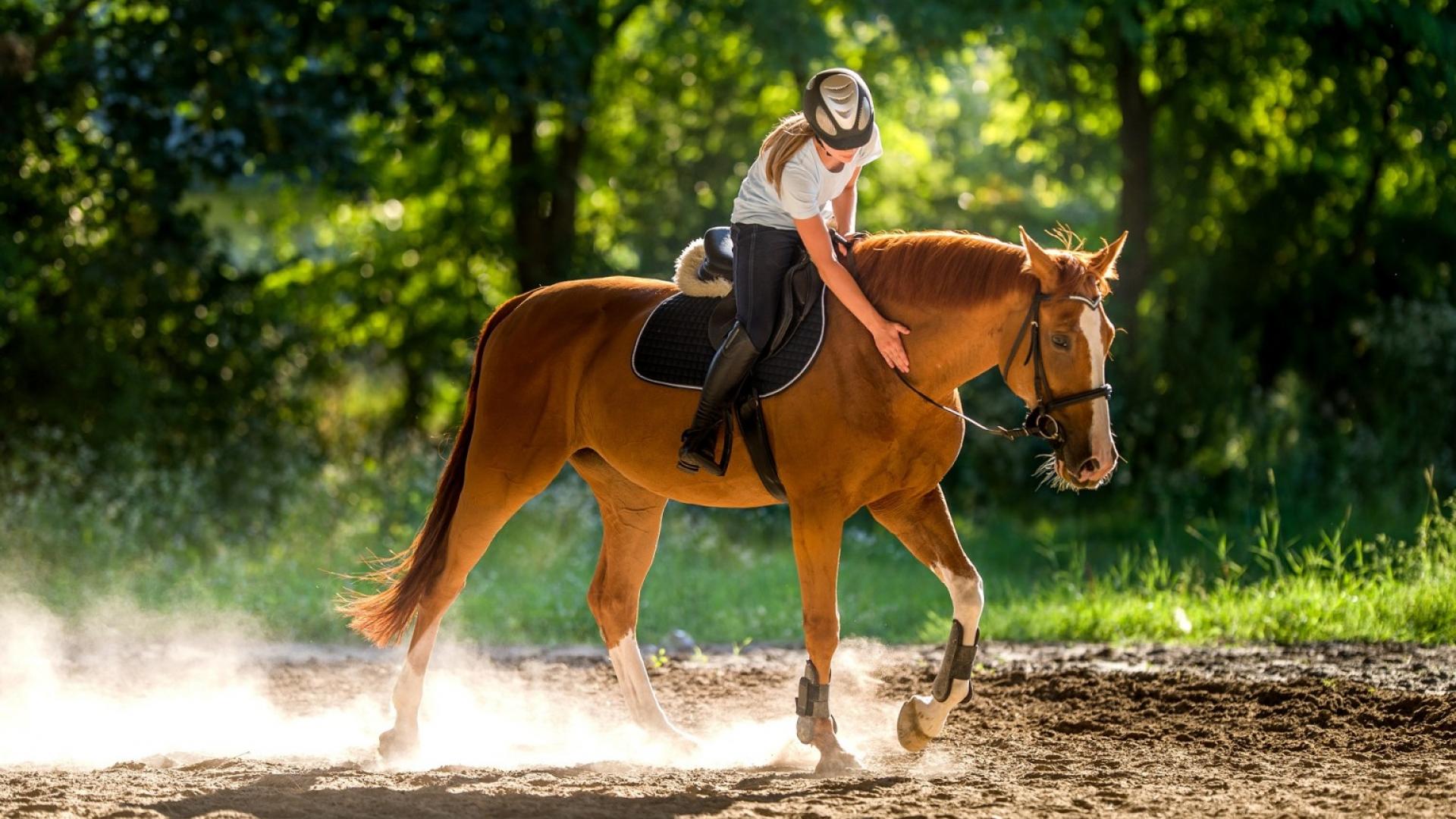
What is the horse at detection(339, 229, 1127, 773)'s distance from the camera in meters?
5.36

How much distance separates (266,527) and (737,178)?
19.0 ft

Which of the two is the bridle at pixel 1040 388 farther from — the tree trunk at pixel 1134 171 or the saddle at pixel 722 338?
the tree trunk at pixel 1134 171

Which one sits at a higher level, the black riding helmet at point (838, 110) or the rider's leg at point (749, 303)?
the black riding helmet at point (838, 110)

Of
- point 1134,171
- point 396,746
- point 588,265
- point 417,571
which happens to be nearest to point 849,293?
point 417,571

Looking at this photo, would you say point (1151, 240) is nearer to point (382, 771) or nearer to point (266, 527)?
point (266, 527)

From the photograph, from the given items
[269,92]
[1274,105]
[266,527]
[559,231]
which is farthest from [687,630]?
[1274,105]

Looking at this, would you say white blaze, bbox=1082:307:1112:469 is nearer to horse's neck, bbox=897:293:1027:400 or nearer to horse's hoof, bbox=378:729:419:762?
horse's neck, bbox=897:293:1027:400

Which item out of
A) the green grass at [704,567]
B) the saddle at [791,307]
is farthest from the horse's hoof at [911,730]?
the green grass at [704,567]

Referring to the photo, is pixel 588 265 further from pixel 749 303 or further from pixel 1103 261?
pixel 1103 261

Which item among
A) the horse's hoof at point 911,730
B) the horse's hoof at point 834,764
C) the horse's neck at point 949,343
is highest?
the horse's neck at point 949,343

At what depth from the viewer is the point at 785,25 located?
14125 millimetres

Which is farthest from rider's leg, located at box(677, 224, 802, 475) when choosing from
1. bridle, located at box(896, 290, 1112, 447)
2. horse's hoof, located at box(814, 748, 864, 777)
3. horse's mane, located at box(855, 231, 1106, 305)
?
horse's hoof, located at box(814, 748, 864, 777)

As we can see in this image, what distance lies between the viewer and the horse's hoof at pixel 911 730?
5.90m

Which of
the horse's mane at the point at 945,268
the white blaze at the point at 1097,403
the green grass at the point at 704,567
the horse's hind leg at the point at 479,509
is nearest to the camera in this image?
the white blaze at the point at 1097,403
